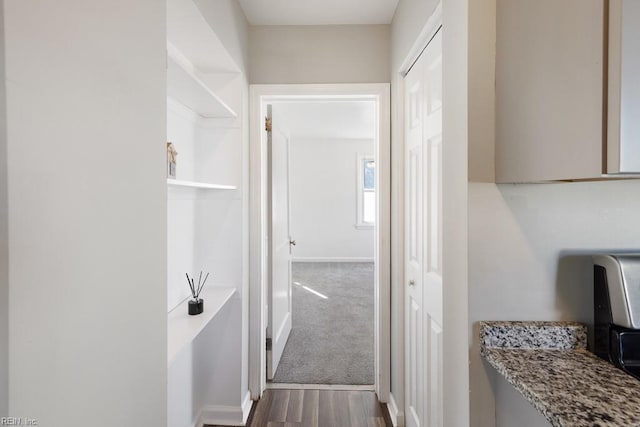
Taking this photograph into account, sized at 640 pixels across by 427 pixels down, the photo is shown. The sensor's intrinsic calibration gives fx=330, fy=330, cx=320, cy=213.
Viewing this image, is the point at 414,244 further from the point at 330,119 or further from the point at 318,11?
the point at 330,119

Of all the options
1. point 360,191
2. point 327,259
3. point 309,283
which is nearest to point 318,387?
point 309,283

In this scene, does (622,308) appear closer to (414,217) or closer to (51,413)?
(414,217)

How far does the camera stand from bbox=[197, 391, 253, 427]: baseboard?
2.02 metres

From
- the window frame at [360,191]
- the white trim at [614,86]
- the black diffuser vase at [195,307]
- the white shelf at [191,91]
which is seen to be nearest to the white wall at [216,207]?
the white shelf at [191,91]

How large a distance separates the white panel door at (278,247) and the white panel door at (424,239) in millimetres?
1055

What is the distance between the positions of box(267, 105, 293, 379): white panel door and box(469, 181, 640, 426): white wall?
69.9 inches

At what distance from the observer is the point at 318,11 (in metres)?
2.04

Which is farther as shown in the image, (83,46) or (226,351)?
(226,351)

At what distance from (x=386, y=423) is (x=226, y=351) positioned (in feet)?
3.55

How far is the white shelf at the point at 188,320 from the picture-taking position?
126cm

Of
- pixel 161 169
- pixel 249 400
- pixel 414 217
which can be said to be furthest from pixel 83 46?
pixel 249 400

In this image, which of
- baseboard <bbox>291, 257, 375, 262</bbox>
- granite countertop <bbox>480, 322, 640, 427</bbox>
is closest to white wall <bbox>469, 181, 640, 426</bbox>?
granite countertop <bbox>480, 322, 640, 427</bbox>

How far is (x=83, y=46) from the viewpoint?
0.67m

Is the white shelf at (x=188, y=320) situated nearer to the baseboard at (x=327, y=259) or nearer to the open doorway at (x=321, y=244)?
the open doorway at (x=321, y=244)
